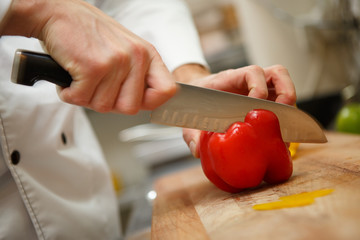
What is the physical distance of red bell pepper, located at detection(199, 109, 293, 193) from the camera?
0.77m

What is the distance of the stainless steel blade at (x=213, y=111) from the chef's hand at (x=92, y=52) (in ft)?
0.34

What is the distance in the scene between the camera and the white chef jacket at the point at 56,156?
88 cm

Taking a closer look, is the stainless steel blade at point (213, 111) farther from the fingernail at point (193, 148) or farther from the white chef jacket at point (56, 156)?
the white chef jacket at point (56, 156)

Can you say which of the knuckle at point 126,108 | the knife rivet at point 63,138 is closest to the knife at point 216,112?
the knuckle at point 126,108

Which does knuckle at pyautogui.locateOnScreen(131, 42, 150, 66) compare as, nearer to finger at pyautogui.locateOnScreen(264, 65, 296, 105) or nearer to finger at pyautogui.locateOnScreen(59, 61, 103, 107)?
finger at pyautogui.locateOnScreen(59, 61, 103, 107)

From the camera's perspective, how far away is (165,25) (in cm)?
127

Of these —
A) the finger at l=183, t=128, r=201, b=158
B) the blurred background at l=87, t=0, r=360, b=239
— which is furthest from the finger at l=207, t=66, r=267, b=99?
the blurred background at l=87, t=0, r=360, b=239

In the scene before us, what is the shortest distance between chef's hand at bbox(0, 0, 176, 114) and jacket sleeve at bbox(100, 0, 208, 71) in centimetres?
57

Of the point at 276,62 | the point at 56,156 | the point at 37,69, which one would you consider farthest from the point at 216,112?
the point at 276,62

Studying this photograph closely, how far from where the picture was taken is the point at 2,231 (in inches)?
32.5

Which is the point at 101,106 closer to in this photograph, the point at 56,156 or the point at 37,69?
the point at 37,69

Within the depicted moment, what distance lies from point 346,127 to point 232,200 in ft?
2.96

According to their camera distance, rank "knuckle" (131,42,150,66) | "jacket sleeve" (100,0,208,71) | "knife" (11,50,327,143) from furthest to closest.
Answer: "jacket sleeve" (100,0,208,71) < "knife" (11,50,327,143) < "knuckle" (131,42,150,66)

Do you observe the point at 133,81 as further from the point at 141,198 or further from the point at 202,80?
the point at 141,198
